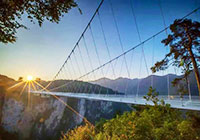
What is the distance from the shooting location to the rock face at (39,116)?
62.8 ft

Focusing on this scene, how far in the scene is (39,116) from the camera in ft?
74.0

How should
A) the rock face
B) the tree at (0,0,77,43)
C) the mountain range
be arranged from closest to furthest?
the tree at (0,0,77,43) → the mountain range → the rock face

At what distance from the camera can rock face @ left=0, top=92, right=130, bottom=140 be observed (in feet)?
62.8

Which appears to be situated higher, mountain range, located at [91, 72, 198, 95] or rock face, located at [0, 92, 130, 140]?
mountain range, located at [91, 72, 198, 95]

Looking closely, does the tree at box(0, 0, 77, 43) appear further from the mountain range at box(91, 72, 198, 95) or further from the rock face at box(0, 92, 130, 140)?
the rock face at box(0, 92, 130, 140)

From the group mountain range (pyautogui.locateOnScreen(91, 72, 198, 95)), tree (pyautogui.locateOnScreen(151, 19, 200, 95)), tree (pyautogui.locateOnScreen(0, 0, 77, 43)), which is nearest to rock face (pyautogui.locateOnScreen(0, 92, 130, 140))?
mountain range (pyautogui.locateOnScreen(91, 72, 198, 95))

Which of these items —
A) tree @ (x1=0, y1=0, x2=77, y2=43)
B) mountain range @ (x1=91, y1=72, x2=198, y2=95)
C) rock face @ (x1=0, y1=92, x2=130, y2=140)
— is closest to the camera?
tree @ (x1=0, y1=0, x2=77, y2=43)

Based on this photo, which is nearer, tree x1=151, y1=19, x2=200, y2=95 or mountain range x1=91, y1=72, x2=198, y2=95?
tree x1=151, y1=19, x2=200, y2=95

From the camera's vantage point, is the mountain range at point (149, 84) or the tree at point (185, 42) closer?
the tree at point (185, 42)

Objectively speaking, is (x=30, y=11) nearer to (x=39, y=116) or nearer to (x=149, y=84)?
(x=39, y=116)

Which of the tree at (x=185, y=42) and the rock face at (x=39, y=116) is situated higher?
the tree at (x=185, y=42)

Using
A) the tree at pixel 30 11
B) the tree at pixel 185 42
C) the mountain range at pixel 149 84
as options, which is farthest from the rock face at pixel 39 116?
the tree at pixel 30 11

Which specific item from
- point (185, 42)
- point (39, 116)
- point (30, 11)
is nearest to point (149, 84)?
point (39, 116)

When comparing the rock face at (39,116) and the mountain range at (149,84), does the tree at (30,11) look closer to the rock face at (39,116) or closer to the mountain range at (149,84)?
the mountain range at (149,84)
